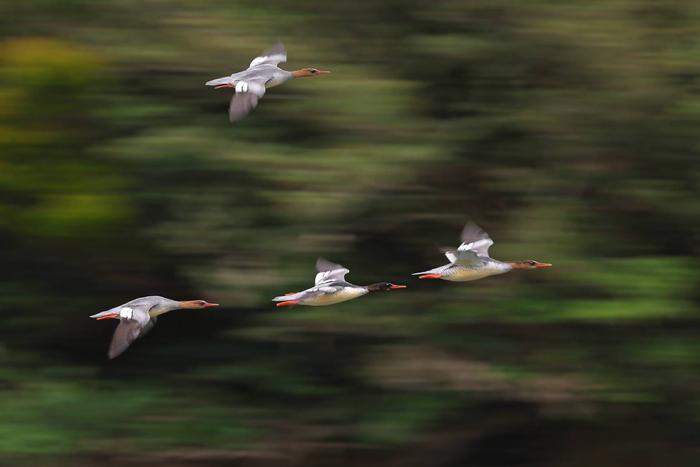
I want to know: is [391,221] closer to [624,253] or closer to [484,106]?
[484,106]

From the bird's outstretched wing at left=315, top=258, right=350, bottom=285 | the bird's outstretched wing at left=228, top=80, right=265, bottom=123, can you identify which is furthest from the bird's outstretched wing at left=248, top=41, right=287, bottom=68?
the bird's outstretched wing at left=315, top=258, right=350, bottom=285

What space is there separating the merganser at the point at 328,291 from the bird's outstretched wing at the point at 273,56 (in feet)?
2.24

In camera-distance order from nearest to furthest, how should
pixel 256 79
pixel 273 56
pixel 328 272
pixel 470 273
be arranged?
pixel 256 79 → pixel 328 272 → pixel 470 273 → pixel 273 56

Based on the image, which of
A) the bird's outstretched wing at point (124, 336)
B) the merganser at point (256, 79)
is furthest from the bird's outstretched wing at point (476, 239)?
the bird's outstretched wing at point (124, 336)

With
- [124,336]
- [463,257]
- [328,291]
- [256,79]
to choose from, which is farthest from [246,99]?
[463,257]

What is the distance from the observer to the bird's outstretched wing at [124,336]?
3.56 meters

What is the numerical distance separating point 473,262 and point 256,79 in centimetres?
89

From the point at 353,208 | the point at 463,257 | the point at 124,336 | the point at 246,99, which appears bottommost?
the point at 124,336

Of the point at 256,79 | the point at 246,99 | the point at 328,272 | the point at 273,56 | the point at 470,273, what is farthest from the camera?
the point at 273,56

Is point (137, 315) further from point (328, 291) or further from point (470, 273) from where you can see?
point (470, 273)

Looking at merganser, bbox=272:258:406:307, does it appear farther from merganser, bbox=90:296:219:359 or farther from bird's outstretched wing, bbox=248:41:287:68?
bird's outstretched wing, bbox=248:41:287:68

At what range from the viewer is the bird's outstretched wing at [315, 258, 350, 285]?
395cm

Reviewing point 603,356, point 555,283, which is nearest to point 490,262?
point 555,283

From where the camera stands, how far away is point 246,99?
3645mm
